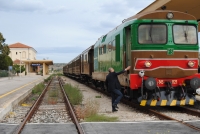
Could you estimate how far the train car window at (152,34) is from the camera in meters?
11.2

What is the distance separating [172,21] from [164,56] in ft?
4.02

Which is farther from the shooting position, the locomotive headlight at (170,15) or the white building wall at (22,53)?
the white building wall at (22,53)

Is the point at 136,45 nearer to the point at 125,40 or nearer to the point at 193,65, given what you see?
the point at 125,40

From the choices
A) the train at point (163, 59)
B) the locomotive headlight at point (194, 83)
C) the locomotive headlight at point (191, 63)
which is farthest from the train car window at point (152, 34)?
the locomotive headlight at point (194, 83)

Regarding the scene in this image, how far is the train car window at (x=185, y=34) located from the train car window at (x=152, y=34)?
1.30 feet

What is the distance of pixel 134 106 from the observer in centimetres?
1308

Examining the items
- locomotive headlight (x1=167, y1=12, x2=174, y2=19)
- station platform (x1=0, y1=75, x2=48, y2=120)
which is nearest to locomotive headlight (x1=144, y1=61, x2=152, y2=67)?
locomotive headlight (x1=167, y1=12, x2=174, y2=19)

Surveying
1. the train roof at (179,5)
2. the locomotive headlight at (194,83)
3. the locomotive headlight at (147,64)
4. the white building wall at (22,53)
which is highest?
the white building wall at (22,53)

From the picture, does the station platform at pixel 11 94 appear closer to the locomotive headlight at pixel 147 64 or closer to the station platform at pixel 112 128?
the station platform at pixel 112 128

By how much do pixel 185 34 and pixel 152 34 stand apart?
3.84 ft

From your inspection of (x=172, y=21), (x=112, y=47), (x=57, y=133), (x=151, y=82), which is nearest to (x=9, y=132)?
(x=57, y=133)

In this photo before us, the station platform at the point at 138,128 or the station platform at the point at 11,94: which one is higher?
the station platform at the point at 11,94

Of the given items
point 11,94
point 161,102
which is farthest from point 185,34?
point 11,94

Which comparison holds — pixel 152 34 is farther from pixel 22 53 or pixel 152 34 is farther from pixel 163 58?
pixel 22 53
